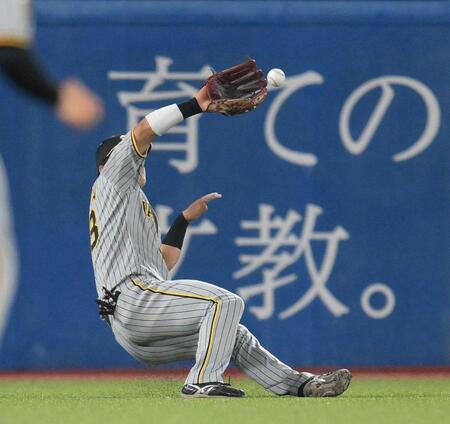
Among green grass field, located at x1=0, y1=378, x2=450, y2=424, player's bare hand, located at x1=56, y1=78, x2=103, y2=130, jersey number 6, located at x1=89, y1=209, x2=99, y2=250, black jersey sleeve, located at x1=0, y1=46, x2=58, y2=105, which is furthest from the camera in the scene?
jersey number 6, located at x1=89, y1=209, x2=99, y2=250

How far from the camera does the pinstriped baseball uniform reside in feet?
18.5

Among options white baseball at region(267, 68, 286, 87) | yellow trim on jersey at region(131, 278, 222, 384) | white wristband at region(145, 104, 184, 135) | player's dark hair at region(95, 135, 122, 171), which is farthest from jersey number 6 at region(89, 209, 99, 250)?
white baseball at region(267, 68, 286, 87)

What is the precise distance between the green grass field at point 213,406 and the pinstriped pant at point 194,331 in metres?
0.13

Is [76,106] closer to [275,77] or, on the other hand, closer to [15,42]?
[15,42]

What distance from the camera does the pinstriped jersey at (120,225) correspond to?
5.81 metres

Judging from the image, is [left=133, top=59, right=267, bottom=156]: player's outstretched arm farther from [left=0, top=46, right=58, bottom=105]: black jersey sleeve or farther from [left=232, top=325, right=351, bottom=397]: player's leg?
[left=0, top=46, right=58, bottom=105]: black jersey sleeve

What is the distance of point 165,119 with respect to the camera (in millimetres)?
5578

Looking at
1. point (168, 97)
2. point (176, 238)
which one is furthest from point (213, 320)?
point (168, 97)

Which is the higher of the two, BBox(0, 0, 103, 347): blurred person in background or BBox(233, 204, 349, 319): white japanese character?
BBox(0, 0, 103, 347): blurred person in background

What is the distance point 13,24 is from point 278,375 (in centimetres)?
310

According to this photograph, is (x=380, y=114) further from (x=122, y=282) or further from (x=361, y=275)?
(x=122, y=282)

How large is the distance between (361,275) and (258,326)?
2.13 feet

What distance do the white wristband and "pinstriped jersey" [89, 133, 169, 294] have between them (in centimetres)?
17

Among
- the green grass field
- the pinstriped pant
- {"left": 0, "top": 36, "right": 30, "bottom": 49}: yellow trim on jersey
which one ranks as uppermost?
{"left": 0, "top": 36, "right": 30, "bottom": 49}: yellow trim on jersey
